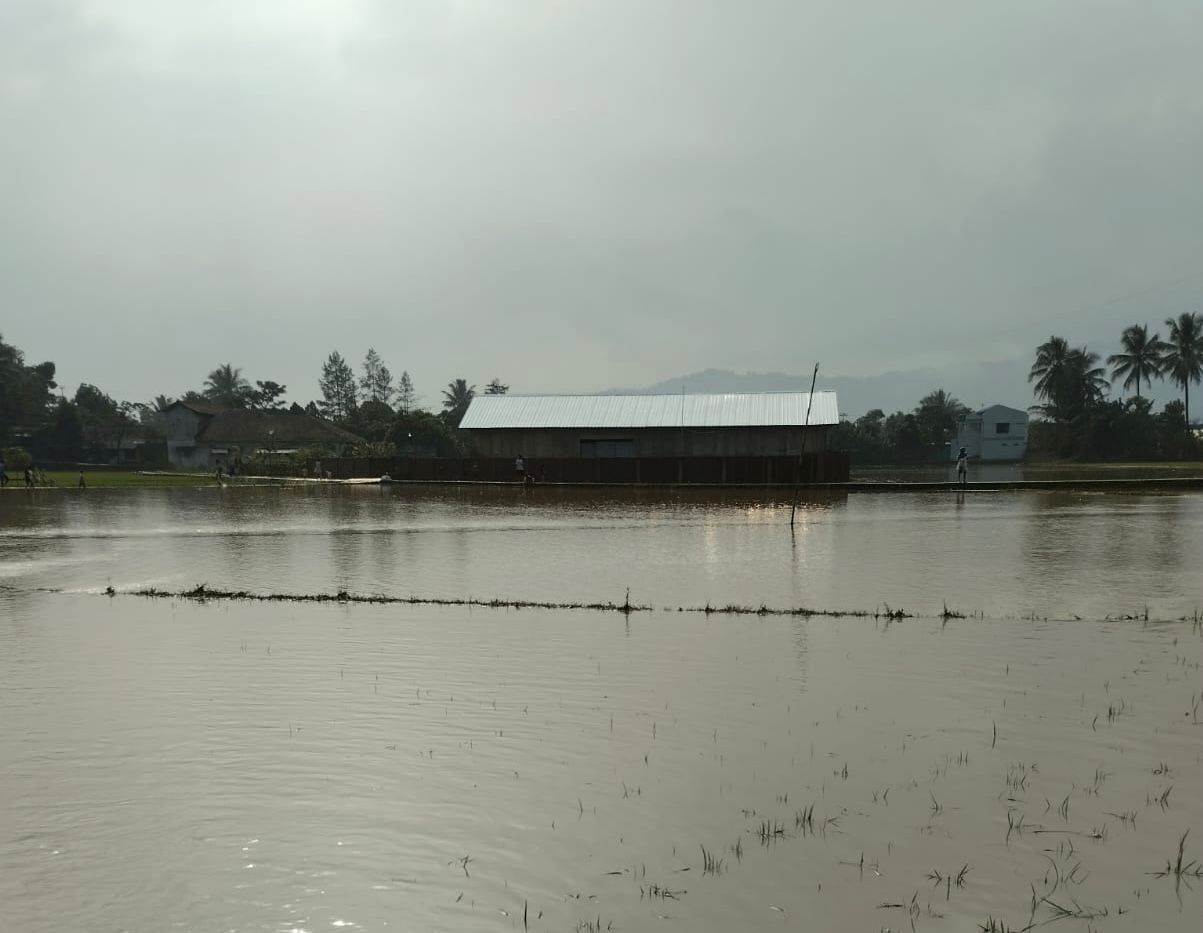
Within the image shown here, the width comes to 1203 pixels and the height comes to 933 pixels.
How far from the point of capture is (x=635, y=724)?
738cm

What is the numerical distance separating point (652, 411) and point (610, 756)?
48.1m

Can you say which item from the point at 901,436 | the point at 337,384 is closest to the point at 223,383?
the point at 337,384

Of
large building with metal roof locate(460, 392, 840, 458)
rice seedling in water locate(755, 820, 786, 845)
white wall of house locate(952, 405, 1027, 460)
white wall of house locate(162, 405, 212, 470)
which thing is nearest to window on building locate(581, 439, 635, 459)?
large building with metal roof locate(460, 392, 840, 458)

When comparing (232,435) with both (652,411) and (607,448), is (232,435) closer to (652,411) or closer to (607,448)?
(607,448)

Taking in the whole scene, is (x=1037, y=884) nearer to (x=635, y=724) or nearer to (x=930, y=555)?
(x=635, y=724)

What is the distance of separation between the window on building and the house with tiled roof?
32.8 m

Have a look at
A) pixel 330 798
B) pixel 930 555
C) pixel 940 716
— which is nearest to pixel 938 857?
pixel 940 716

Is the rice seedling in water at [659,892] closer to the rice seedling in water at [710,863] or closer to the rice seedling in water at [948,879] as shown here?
the rice seedling in water at [710,863]

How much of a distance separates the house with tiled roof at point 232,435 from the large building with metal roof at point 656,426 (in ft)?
95.3

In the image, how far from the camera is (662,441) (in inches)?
2077

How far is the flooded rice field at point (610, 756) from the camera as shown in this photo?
4.72 m

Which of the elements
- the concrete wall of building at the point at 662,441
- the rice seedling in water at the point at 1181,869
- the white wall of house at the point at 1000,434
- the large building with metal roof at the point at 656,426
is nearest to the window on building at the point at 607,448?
the large building with metal roof at the point at 656,426

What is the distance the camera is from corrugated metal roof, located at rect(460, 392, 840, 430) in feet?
169

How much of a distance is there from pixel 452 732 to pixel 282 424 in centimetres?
7965
